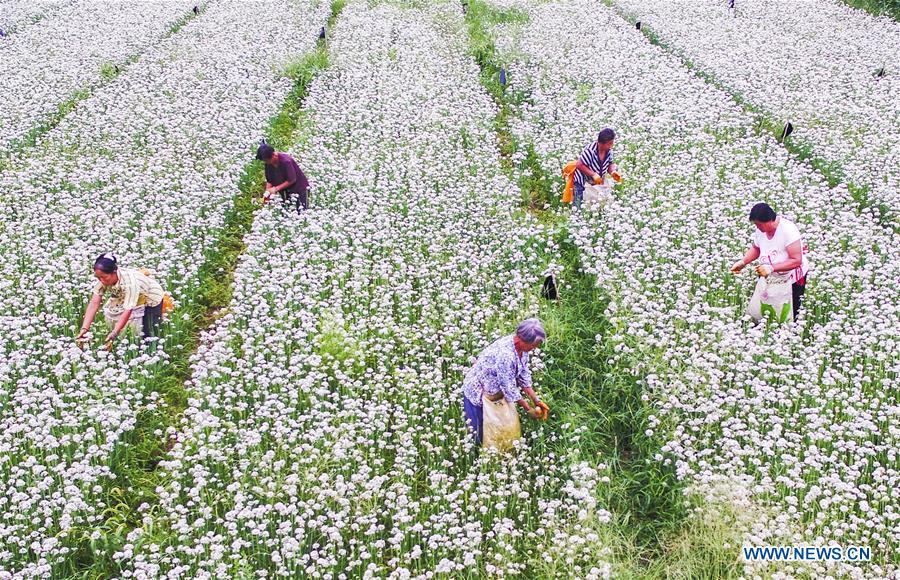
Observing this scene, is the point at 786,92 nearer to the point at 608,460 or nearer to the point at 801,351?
the point at 801,351

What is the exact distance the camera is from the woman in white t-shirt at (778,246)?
797cm

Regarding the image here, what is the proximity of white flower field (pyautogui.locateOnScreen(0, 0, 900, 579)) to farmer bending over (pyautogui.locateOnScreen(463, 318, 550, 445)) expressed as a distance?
307 mm

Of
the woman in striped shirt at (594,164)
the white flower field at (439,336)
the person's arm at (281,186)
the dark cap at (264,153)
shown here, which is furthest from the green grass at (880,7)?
the dark cap at (264,153)

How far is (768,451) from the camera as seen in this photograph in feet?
20.6

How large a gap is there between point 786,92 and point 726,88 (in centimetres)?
158

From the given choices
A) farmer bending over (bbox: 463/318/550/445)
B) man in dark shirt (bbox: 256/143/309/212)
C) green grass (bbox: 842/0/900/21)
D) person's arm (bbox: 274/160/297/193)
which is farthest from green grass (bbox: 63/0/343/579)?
green grass (bbox: 842/0/900/21)

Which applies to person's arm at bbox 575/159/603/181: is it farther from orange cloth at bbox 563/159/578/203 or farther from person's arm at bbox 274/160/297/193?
person's arm at bbox 274/160/297/193

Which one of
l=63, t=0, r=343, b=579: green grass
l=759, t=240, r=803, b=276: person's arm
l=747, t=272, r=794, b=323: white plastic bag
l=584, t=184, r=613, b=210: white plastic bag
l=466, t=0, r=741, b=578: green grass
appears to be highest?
l=759, t=240, r=803, b=276: person's arm

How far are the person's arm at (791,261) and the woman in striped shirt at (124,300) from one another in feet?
23.6

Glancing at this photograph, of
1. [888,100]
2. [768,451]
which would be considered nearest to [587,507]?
[768,451]

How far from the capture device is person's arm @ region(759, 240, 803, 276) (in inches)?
315

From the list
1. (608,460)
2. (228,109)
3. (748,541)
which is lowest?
(228,109)

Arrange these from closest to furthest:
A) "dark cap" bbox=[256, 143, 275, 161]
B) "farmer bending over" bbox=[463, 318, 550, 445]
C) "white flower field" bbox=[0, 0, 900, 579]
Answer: "white flower field" bbox=[0, 0, 900, 579]
"farmer bending over" bbox=[463, 318, 550, 445]
"dark cap" bbox=[256, 143, 275, 161]

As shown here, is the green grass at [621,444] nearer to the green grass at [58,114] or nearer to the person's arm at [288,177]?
the person's arm at [288,177]
